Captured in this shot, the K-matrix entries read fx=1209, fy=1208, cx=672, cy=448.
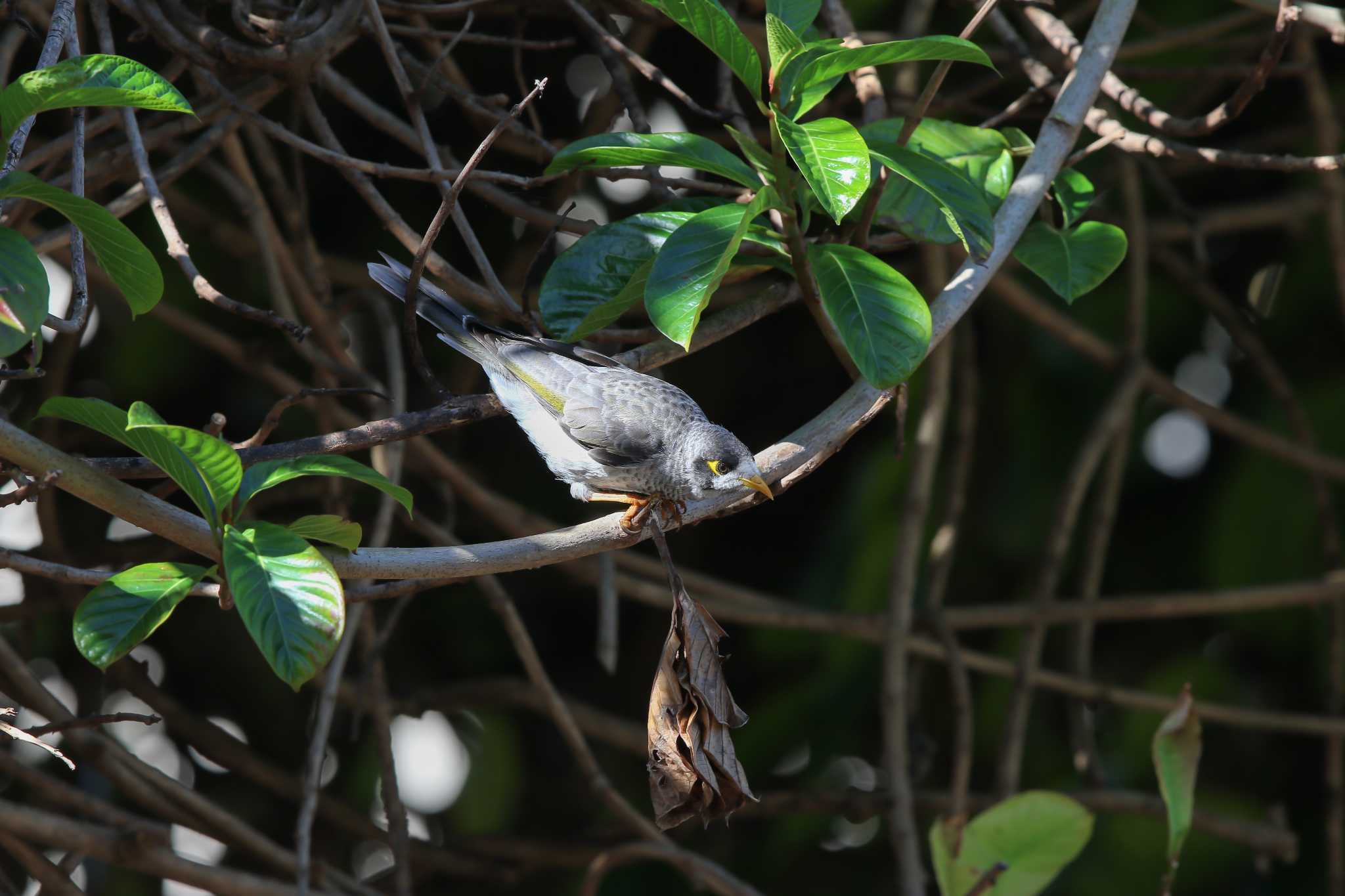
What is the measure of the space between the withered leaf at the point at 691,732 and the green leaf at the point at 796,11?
2.98 feet

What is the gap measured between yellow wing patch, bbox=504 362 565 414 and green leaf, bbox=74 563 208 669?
0.96m

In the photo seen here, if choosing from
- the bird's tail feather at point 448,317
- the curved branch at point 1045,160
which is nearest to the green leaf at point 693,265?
the curved branch at point 1045,160

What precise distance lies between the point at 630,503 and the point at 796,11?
1018 mm

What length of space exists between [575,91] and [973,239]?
1.86 metres

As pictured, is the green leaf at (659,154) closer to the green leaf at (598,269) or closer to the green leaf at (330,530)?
the green leaf at (598,269)

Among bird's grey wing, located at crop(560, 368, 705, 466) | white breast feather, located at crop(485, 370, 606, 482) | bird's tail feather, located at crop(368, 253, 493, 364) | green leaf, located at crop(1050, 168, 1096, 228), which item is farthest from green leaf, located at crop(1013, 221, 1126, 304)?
bird's tail feather, located at crop(368, 253, 493, 364)

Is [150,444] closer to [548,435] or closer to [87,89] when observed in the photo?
[87,89]

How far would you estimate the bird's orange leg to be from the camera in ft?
5.96

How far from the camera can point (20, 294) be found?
4.66 feet

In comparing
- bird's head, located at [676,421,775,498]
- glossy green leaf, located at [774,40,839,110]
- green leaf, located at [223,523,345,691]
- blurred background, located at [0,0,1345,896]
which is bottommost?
blurred background, located at [0,0,1345,896]

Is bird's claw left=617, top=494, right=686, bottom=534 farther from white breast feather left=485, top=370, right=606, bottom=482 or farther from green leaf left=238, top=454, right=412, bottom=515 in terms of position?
green leaf left=238, top=454, right=412, bottom=515

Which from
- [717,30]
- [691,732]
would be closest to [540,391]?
[717,30]

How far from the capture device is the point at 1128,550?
3684 millimetres

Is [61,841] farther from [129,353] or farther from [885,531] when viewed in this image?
[885,531]
